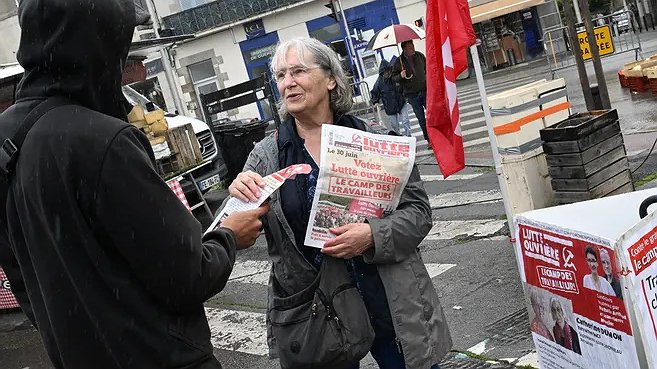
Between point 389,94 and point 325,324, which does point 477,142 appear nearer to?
point 389,94

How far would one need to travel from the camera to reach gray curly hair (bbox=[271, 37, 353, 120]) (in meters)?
3.42

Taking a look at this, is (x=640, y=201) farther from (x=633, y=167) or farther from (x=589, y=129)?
(x=633, y=167)

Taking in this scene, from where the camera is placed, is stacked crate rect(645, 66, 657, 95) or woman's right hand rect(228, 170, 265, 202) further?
stacked crate rect(645, 66, 657, 95)

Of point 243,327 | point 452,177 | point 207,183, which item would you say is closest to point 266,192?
point 243,327

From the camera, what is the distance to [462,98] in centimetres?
2495

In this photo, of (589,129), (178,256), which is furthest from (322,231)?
(589,129)

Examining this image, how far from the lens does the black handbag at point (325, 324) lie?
3.16 metres

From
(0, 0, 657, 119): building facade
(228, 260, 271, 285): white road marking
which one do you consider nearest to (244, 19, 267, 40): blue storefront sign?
(0, 0, 657, 119): building facade

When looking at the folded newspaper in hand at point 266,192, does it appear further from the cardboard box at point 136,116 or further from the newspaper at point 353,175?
the cardboard box at point 136,116

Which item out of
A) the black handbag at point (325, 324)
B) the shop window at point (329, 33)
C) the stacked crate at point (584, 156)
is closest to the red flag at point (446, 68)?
the stacked crate at point (584, 156)

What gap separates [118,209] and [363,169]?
126cm

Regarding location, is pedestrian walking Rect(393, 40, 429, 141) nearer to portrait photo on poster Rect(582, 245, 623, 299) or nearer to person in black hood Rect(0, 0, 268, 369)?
portrait photo on poster Rect(582, 245, 623, 299)

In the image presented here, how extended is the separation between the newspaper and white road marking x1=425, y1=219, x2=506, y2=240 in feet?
16.0

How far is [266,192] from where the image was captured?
9.73ft
